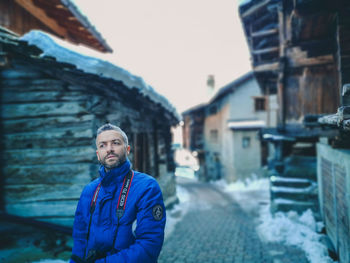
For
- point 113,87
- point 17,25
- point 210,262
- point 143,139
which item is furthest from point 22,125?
point 210,262

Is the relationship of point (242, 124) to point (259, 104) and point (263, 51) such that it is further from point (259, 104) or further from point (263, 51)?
point (263, 51)

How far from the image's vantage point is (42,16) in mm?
7496

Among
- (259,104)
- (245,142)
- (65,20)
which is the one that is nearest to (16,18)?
(65,20)

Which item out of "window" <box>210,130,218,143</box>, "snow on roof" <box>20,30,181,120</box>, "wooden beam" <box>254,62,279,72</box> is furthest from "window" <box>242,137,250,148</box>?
"snow on roof" <box>20,30,181,120</box>

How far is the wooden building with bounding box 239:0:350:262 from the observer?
4.91 metres

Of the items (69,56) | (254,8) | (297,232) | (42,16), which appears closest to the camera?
(69,56)

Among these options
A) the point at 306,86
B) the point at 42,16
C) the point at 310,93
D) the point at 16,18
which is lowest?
the point at 310,93

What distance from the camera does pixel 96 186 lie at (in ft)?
8.14

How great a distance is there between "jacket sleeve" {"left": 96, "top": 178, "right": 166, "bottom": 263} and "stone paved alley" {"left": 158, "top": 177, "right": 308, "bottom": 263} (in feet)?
12.8

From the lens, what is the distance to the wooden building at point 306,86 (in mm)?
4910

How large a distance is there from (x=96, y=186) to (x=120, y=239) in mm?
582

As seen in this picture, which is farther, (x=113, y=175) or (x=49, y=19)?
(x=49, y=19)

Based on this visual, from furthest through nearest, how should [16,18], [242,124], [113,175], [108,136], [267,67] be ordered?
[242,124] → [267,67] → [16,18] → [108,136] → [113,175]

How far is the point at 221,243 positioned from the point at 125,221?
5.17m
